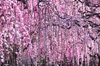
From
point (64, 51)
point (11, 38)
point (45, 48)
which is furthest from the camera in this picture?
point (64, 51)

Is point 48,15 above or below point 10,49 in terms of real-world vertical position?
above

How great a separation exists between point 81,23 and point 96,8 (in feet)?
1.46

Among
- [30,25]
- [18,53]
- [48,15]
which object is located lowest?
[18,53]

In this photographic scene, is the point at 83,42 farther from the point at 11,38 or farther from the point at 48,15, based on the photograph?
the point at 11,38

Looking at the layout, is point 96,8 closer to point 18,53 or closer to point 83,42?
point 83,42

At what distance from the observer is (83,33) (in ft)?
7.89

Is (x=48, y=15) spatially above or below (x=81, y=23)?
above

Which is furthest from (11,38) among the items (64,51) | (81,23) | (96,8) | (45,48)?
(96,8)

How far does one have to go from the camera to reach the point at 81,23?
7.73ft

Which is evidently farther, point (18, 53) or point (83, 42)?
point (83, 42)

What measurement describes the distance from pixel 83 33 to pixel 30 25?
0.89 m

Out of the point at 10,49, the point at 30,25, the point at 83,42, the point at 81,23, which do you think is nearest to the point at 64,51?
the point at 83,42

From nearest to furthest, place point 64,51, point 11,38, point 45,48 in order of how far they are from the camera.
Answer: point 11,38 < point 45,48 < point 64,51

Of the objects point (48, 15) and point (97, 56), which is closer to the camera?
point (48, 15)
